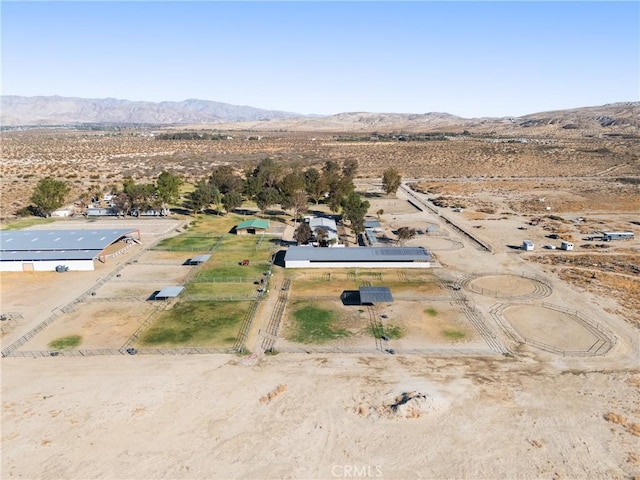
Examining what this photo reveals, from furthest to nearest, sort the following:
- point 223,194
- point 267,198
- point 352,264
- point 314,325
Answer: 1. point 223,194
2. point 267,198
3. point 352,264
4. point 314,325

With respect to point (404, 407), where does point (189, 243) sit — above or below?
below

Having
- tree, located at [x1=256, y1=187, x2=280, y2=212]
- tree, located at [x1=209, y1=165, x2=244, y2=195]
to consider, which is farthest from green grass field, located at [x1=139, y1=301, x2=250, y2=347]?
tree, located at [x1=209, y1=165, x2=244, y2=195]

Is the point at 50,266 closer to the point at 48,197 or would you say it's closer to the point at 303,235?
the point at 303,235

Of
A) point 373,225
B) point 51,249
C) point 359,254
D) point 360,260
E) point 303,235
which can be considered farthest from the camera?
point 373,225

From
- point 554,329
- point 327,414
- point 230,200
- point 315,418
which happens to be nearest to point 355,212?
point 230,200

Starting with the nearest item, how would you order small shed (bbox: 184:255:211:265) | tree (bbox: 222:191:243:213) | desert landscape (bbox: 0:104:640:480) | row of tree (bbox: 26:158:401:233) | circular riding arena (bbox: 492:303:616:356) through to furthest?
desert landscape (bbox: 0:104:640:480) → circular riding arena (bbox: 492:303:616:356) → small shed (bbox: 184:255:211:265) → row of tree (bbox: 26:158:401:233) → tree (bbox: 222:191:243:213)

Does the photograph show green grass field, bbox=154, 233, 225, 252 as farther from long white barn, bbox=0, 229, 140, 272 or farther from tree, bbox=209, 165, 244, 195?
tree, bbox=209, 165, 244, 195

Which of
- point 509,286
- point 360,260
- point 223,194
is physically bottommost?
point 509,286

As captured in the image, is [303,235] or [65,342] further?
[303,235]
